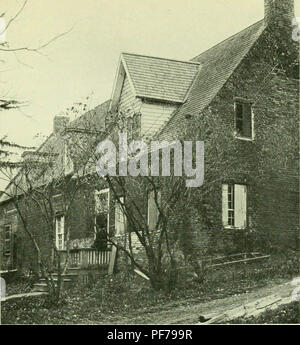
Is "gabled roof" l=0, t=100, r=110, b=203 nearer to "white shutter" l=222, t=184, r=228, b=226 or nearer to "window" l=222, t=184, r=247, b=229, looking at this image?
"white shutter" l=222, t=184, r=228, b=226

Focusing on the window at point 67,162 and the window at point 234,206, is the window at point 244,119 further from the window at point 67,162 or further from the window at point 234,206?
the window at point 67,162

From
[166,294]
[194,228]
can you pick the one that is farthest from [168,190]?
[166,294]

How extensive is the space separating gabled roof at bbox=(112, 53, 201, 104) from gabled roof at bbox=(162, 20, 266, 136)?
0.28 meters

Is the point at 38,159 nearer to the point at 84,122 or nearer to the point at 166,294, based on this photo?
the point at 84,122

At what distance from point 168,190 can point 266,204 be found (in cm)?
327

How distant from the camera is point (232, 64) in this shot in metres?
16.9

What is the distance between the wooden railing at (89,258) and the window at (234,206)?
3087 millimetres

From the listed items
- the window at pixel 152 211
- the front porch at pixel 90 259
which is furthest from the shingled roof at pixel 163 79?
the front porch at pixel 90 259

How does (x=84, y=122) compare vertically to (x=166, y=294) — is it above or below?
above

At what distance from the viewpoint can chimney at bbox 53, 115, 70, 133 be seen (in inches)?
539

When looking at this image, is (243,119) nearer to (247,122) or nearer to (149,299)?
(247,122)

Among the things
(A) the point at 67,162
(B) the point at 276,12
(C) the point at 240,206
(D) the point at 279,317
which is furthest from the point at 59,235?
(D) the point at 279,317

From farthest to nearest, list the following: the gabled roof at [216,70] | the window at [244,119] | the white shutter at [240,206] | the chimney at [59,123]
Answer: the gabled roof at [216,70], the window at [244,119], the white shutter at [240,206], the chimney at [59,123]

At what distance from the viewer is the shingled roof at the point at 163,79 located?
1703cm
